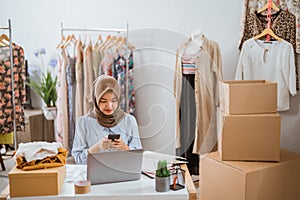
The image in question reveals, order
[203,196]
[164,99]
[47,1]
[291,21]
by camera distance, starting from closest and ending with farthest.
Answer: [164,99]
[203,196]
[291,21]
[47,1]

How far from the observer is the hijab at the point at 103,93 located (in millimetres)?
1548

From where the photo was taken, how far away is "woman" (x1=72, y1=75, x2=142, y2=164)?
154 cm

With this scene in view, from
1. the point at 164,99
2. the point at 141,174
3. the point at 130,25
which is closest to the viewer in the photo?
the point at 164,99

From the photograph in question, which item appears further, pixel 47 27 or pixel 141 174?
pixel 47 27

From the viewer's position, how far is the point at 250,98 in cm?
230

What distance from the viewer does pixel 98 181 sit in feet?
5.27

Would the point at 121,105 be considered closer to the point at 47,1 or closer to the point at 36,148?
the point at 36,148

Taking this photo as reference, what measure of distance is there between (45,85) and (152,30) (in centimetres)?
286

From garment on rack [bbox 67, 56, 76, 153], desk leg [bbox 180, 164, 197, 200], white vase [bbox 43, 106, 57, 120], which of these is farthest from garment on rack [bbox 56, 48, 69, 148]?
desk leg [bbox 180, 164, 197, 200]

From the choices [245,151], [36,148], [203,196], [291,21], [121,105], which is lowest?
[203,196]

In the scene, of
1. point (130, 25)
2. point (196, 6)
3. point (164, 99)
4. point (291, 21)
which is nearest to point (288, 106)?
point (291, 21)

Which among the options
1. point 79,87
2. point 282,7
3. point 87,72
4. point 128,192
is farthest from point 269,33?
point 128,192

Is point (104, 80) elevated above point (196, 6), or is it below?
below

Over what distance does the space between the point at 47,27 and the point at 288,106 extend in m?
2.65
